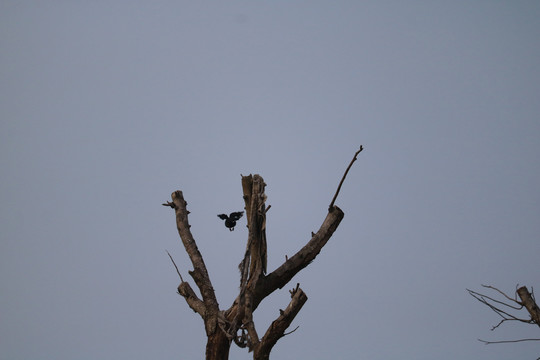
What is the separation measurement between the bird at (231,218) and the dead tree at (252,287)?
495mm

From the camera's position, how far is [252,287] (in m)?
5.89

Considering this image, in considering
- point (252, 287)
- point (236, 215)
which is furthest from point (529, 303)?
point (236, 215)

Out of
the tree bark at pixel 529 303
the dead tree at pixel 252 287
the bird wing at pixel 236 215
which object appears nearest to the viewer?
the dead tree at pixel 252 287

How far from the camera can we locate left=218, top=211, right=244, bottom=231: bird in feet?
21.6

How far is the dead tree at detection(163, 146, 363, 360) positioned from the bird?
1.62ft

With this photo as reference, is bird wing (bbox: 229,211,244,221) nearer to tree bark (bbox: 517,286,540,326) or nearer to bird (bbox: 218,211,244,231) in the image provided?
bird (bbox: 218,211,244,231)

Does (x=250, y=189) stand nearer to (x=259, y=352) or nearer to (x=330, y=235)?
(x=330, y=235)

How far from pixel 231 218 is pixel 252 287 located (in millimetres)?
1054

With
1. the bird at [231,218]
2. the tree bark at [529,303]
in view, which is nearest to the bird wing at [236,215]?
the bird at [231,218]

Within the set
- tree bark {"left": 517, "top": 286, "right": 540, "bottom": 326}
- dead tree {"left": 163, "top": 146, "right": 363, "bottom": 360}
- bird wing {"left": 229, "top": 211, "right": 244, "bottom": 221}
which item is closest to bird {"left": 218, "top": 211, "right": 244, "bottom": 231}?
bird wing {"left": 229, "top": 211, "right": 244, "bottom": 221}

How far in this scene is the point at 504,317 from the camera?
6410 millimetres

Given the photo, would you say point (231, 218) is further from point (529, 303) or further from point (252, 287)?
point (529, 303)

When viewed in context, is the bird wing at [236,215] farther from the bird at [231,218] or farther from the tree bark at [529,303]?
the tree bark at [529,303]

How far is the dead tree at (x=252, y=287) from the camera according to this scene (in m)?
5.37
